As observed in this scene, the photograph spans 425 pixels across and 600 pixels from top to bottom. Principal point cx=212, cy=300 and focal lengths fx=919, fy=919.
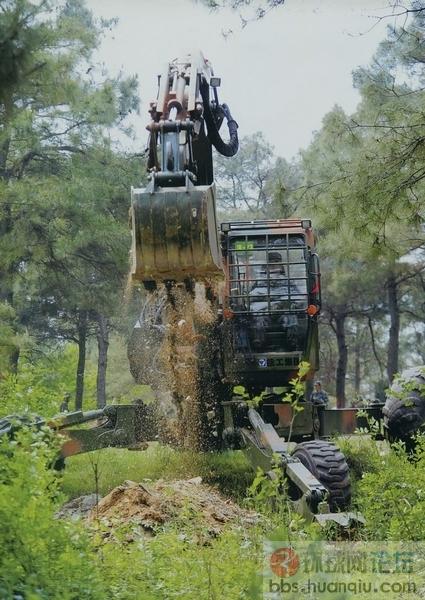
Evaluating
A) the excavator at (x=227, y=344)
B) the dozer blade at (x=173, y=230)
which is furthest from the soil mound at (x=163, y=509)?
the dozer blade at (x=173, y=230)

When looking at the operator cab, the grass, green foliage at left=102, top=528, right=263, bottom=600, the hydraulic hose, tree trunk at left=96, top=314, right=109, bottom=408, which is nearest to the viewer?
green foliage at left=102, top=528, right=263, bottom=600

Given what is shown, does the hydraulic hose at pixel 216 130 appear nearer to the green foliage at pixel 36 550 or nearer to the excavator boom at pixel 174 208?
the excavator boom at pixel 174 208

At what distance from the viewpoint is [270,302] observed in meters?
11.5

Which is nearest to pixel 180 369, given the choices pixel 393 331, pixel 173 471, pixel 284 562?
pixel 173 471

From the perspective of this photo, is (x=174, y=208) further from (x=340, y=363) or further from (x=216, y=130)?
(x=340, y=363)

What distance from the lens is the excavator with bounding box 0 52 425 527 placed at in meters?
9.07

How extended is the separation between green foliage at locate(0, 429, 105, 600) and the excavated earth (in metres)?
2.30

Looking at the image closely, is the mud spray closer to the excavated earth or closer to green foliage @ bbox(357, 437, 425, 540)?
the excavated earth

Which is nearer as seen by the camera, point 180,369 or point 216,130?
point 216,130

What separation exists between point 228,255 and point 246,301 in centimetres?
73

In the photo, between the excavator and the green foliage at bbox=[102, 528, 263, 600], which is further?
the excavator

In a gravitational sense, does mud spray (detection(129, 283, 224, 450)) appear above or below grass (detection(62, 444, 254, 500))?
above

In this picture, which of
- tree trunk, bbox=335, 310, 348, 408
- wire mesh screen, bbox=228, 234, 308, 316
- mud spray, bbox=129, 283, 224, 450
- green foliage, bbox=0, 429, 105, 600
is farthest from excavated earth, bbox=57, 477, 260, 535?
tree trunk, bbox=335, 310, 348, 408

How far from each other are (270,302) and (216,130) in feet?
8.21
